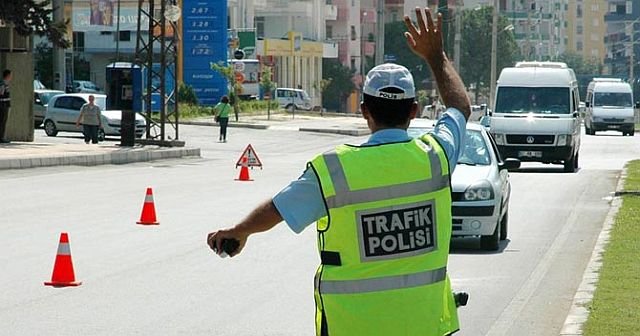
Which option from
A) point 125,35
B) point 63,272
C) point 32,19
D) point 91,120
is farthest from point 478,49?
point 63,272

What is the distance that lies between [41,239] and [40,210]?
13.2 feet

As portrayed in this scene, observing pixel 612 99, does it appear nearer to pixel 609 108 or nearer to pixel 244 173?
pixel 609 108

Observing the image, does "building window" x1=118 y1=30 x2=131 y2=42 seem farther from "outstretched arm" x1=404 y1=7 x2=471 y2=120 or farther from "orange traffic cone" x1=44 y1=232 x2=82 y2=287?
"outstretched arm" x1=404 y1=7 x2=471 y2=120

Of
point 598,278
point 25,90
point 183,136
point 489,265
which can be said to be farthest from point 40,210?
point 183,136

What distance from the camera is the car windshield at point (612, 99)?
2525 inches

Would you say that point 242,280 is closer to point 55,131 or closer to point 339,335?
point 339,335

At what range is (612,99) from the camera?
6438cm

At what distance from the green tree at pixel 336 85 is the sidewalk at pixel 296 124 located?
112 ft

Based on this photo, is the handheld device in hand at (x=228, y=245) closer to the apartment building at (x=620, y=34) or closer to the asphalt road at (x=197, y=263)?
the asphalt road at (x=197, y=263)

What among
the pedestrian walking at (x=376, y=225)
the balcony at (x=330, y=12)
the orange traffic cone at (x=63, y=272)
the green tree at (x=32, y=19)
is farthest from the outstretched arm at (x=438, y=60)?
the balcony at (x=330, y=12)

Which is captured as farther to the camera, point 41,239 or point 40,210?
point 40,210

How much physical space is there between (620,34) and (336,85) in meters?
82.8

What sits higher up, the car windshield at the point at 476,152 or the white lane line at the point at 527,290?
the car windshield at the point at 476,152

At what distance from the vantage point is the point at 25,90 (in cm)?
3934
